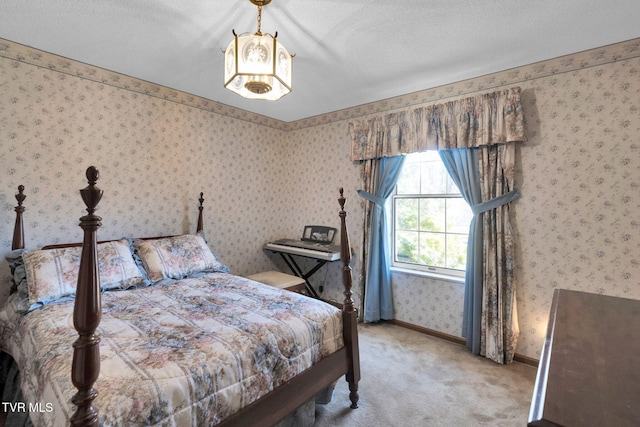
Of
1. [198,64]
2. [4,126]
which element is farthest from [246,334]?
[4,126]

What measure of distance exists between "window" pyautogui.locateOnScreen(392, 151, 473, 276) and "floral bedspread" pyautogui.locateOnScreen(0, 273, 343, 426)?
158 centimetres

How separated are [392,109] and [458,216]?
135cm

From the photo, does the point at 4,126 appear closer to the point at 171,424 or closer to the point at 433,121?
the point at 171,424

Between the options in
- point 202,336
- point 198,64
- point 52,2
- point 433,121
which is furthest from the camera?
point 433,121

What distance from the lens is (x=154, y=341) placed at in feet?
4.53

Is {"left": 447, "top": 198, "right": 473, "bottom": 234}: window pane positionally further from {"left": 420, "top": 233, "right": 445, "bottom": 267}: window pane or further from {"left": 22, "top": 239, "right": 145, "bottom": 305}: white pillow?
{"left": 22, "top": 239, "right": 145, "bottom": 305}: white pillow

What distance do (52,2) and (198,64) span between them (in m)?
0.94

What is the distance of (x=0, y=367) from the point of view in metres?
1.91

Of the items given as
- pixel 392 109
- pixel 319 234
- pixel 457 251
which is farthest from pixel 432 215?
pixel 319 234

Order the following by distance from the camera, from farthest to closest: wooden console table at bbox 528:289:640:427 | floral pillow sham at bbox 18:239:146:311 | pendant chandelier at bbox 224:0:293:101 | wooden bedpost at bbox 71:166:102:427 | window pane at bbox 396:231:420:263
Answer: window pane at bbox 396:231:420:263 < floral pillow sham at bbox 18:239:146:311 < pendant chandelier at bbox 224:0:293:101 < wooden bedpost at bbox 71:166:102:427 < wooden console table at bbox 528:289:640:427

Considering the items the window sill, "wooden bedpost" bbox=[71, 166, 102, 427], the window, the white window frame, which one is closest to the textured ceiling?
the window

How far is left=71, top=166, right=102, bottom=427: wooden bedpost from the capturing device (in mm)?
879

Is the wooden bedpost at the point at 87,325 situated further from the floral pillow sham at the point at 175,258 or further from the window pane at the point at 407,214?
the window pane at the point at 407,214

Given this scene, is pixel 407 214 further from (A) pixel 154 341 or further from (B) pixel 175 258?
(A) pixel 154 341
